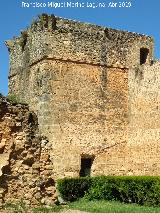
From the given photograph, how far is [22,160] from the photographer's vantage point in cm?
1222

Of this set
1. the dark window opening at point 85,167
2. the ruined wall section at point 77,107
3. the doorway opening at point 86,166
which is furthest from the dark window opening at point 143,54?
the dark window opening at point 85,167

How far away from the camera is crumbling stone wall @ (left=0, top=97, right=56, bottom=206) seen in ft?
39.3

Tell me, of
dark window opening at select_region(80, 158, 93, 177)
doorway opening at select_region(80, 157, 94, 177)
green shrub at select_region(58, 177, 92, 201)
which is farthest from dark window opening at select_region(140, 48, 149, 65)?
green shrub at select_region(58, 177, 92, 201)

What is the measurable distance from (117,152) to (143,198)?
6.64 meters

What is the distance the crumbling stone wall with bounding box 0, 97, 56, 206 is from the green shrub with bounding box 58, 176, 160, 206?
14.7ft

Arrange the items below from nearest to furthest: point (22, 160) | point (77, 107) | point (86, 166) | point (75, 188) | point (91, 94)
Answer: point (22, 160) < point (75, 188) < point (77, 107) < point (86, 166) < point (91, 94)

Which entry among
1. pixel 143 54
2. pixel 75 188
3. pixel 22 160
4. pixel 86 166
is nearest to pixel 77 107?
pixel 86 166

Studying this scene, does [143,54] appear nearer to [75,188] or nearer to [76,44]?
[76,44]

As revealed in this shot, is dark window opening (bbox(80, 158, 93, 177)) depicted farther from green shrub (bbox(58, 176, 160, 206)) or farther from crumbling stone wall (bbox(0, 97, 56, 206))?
crumbling stone wall (bbox(0, 97, 56, 206))

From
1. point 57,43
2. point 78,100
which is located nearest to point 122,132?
point 78,100

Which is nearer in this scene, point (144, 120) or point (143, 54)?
point (144, 120)

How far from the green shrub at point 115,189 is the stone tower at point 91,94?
108 inches

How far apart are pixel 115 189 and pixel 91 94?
19.9 feet

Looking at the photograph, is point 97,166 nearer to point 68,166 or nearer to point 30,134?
point 68,166
